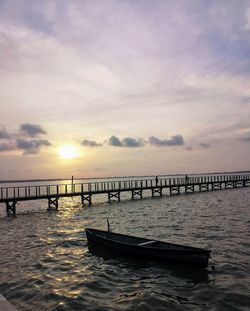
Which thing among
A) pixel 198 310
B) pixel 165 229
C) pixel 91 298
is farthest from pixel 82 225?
pixel 198 310

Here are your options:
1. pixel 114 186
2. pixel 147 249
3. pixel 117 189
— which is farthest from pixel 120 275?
pixel 114 186

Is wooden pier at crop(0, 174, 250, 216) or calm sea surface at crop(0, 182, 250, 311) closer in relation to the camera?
calm sea surface at crop(0, 182, 250, 311)

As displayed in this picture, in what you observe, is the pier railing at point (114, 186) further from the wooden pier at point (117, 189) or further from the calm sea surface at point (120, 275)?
the calm sea surface at point (120, 275)

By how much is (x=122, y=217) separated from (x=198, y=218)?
26.0ft

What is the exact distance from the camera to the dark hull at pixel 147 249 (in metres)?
15.8

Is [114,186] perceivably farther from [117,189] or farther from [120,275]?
[120,275]

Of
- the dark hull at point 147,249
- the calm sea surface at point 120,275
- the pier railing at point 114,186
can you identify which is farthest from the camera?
the pier railing at point 114,186

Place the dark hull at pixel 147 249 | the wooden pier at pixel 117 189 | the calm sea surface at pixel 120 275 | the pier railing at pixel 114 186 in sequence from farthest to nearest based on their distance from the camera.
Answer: the pier railing at pixel 114 186 < the wooden pier at pixel 117 189 < the dark hull at pixel 147 249 < the calm sea surface at pixel 120 275

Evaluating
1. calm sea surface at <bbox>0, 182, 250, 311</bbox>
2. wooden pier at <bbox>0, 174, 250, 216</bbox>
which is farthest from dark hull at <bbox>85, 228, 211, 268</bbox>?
wooden pier at <bbox>0, 174, 250, 216</bbox>

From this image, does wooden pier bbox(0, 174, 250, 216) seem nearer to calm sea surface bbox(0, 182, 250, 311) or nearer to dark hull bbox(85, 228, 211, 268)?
A: calm sea surface bbox(0, 182, 250, 311)

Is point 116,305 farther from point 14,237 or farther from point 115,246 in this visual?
point 14,237

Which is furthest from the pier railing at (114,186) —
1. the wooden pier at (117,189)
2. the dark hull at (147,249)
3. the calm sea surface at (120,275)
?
the dark hull at (147,249)

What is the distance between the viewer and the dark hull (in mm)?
15758

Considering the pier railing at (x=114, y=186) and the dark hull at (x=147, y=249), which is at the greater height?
the pier railing at (x=114, y=186)
